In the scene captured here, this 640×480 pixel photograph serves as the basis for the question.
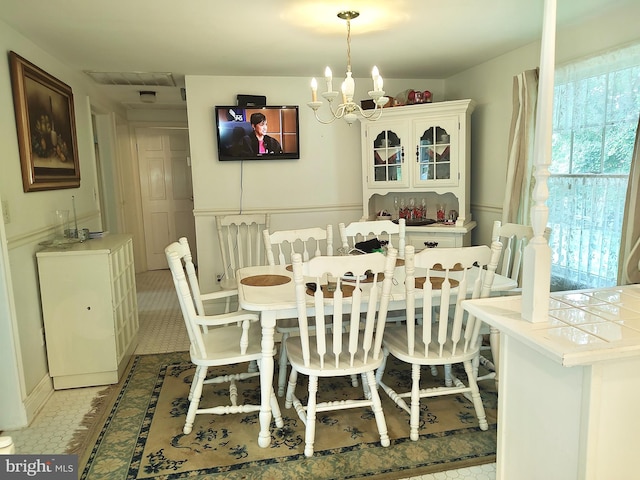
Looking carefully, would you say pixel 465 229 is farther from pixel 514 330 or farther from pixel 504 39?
pixel 514 330

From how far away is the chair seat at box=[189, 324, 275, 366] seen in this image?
2.20 metres

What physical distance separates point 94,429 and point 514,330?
7.02ft

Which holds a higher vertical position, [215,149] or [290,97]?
[290,97]

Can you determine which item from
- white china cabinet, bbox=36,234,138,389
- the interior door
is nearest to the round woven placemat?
white china cabinet, bbox=36,234,138,389

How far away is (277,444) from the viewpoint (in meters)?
2.18

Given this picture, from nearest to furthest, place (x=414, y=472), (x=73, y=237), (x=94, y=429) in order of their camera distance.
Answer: (x=414, y=472), (x=94, y=429), (x=73, y=237)

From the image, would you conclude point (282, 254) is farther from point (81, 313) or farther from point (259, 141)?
point (259, 141)

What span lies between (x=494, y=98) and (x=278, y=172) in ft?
6.42

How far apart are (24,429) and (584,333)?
103 inches

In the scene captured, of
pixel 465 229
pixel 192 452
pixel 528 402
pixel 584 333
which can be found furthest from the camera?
pixel 465 229

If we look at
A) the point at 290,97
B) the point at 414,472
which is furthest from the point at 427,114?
the point at 414,472

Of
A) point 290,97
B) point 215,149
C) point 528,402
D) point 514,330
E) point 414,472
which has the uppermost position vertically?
point 290,97

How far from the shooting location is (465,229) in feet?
12.4

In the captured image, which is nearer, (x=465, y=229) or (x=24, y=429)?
(x=24, y=429)
